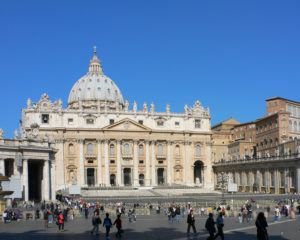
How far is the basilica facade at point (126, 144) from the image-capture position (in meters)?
86.2

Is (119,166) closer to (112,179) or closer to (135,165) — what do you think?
(112,179)

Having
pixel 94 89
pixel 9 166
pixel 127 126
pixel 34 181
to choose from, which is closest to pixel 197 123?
pixel 127 126

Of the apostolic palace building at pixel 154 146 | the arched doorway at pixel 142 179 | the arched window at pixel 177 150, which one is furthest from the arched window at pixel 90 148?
the arched window at pixel 177 150

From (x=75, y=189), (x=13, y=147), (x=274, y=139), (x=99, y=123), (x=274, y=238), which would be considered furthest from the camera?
(x=99, y=123)

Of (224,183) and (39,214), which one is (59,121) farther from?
(39,214)

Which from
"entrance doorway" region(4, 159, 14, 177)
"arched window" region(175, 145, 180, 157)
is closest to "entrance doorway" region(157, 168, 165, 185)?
"arched window" region(175, 145, 180, 157)

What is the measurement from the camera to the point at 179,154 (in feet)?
308

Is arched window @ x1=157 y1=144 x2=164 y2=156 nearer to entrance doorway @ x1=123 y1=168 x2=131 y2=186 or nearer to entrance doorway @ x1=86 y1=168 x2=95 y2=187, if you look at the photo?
entrance doorway @ x1=123 y1=168 x2=131 y2=186

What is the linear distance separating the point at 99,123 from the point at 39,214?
5174 centimetres

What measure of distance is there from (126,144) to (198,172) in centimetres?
1570

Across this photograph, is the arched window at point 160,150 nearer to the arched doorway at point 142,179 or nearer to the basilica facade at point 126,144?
the basilica facade at point 126,144

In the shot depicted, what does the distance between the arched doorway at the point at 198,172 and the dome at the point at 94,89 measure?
30383 mm

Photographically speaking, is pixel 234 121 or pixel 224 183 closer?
pixel 224 183

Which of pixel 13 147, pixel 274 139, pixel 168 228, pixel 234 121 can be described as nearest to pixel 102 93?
pixel 234 121
